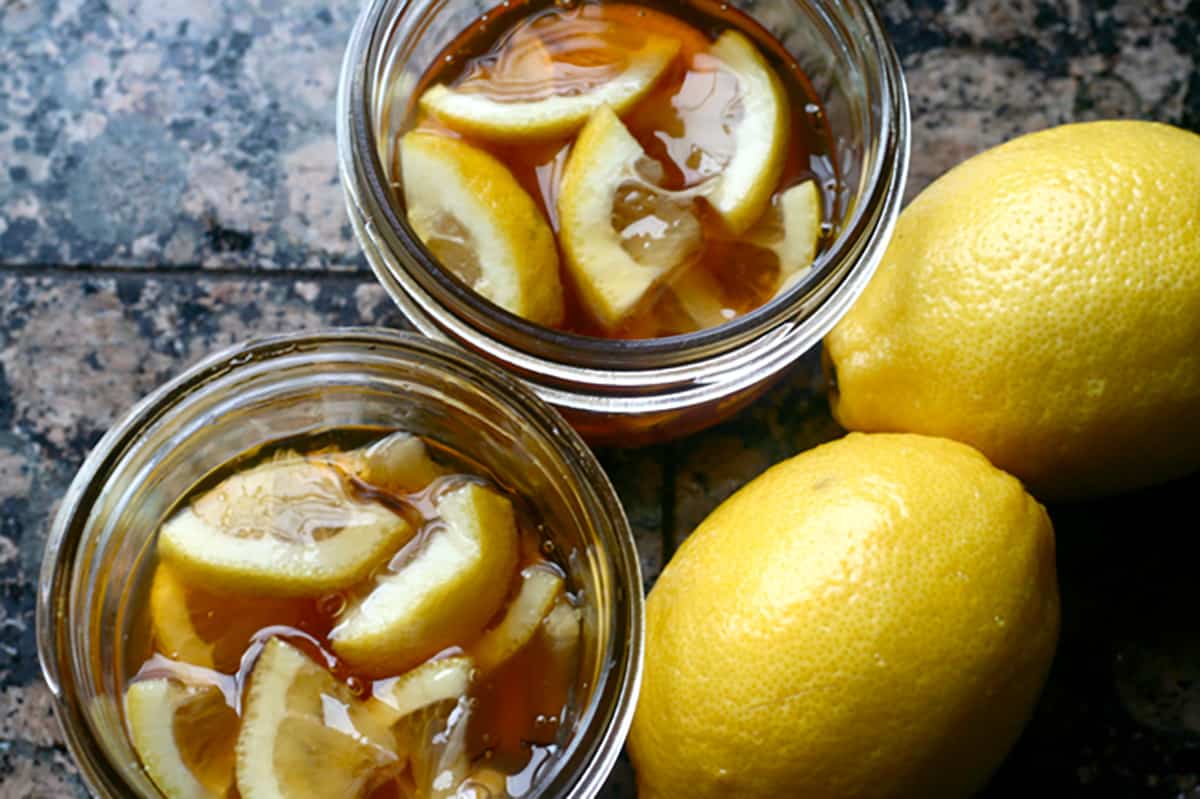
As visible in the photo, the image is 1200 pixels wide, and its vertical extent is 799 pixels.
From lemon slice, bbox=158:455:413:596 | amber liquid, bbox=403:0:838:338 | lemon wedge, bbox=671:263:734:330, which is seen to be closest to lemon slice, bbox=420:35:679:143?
amber liquid, bbox=403:0:838:338

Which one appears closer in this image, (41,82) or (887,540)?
(887,540)

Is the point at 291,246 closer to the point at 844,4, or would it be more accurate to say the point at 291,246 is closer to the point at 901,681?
the point at 844,4

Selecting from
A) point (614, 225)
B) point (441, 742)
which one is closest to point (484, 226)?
point (614, 225)

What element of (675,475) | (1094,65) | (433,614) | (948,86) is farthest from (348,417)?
(1094,65)

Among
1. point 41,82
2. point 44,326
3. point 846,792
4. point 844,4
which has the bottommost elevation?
point 846,792

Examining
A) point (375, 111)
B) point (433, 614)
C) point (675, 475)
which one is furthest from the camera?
point (675, 475)

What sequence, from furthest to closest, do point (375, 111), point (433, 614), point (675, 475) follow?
1. point (675, 475)
2. point (375, 111)
3. point (433, 614)
